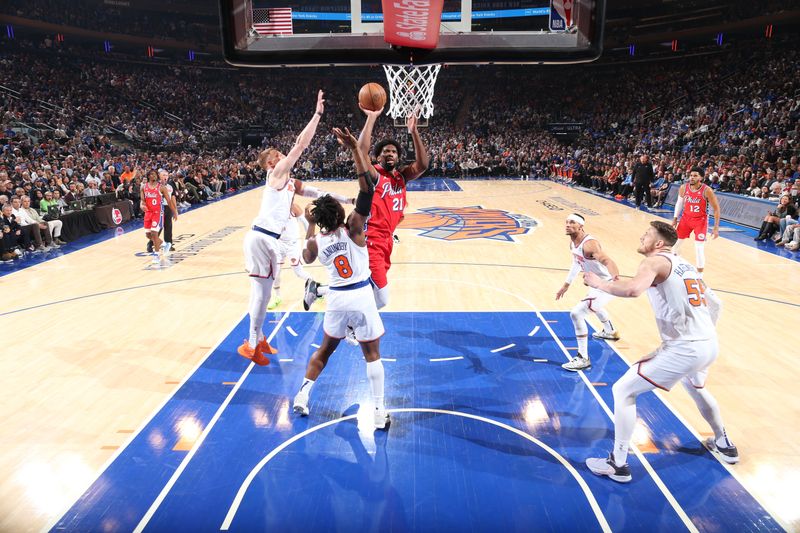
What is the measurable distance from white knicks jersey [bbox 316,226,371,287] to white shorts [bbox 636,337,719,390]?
2.26 meters

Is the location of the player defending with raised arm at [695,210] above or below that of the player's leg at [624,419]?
above

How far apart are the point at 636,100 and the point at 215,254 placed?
29878mm

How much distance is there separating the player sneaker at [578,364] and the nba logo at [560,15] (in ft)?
10.9

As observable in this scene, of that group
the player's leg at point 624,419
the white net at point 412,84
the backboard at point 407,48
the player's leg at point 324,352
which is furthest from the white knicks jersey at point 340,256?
the white net at point 412,84

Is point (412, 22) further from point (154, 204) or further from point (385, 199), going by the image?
point (154, 204)

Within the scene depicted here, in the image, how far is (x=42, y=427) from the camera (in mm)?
4793

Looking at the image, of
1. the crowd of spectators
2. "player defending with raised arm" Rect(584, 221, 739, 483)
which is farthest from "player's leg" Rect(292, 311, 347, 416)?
the crowd of spectators

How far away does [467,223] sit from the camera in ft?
49.2

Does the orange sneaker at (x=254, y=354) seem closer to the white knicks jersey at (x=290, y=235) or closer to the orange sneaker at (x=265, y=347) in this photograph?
the orange sneaker at (x=265, y=347)

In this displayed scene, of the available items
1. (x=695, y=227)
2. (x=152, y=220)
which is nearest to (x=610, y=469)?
(x=695, y=227)

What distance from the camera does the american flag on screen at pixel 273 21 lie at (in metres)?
5.22

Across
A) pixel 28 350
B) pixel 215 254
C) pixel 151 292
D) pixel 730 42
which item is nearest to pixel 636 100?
pixel 730 42

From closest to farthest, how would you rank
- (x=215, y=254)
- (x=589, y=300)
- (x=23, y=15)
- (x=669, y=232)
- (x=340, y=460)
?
(x=669, y=232) < (x=340, y=460) < (x=589, y=300) < (x=215, y=254) < (x=23, y=15)

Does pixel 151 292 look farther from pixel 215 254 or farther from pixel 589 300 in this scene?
pixel 589 300
